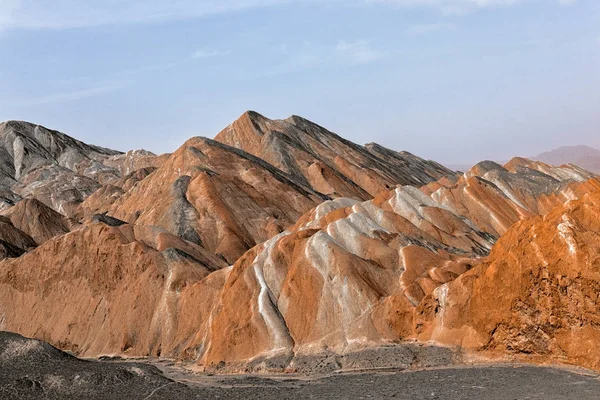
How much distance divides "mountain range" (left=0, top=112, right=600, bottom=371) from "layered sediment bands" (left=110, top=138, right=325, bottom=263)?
334 mm

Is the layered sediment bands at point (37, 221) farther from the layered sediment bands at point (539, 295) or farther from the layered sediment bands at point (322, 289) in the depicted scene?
the layered sediment bands at point (539, 295)

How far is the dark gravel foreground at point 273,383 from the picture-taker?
116 ft

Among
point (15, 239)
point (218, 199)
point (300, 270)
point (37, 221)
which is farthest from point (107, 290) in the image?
point (37, 221)

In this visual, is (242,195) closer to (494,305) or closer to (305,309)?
(305,309)

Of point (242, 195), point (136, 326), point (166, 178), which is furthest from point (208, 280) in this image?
point (166, 178)

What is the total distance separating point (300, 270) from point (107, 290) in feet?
99.3

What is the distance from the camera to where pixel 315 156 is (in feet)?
513

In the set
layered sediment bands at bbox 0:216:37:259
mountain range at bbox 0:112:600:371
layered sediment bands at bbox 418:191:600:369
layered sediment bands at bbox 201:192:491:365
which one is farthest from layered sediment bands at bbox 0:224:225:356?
layered sediment bands at bbox 418:191:600:369

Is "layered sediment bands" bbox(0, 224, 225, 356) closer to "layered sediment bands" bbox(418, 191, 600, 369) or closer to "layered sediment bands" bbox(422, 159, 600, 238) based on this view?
"layered sediment bands" bbox(418, 191, 600, 369)

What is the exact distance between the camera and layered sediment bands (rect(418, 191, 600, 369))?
38.9 meters

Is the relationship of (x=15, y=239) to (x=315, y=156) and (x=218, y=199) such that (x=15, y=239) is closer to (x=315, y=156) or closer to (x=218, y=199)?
(x=218, y=199)

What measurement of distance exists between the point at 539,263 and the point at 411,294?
13707mm

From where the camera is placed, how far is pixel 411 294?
2096 inches

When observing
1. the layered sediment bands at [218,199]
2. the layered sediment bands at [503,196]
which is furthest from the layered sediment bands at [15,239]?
the layered sediment bands at [503,196]
